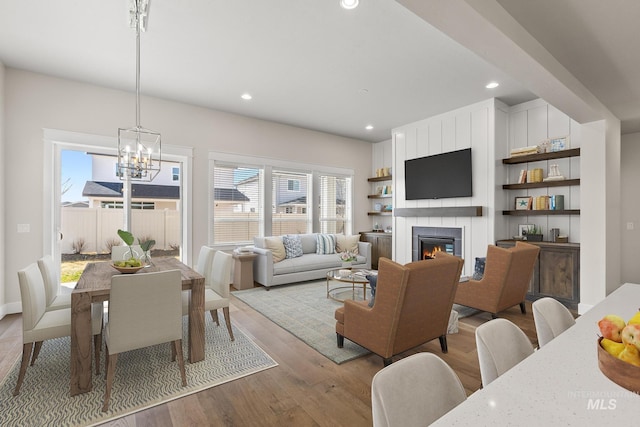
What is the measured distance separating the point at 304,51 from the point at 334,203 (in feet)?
13.5

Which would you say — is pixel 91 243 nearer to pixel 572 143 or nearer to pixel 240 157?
pixel 240 157

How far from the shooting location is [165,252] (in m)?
5.02

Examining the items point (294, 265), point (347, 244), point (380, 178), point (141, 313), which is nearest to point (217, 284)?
point (141, 313)

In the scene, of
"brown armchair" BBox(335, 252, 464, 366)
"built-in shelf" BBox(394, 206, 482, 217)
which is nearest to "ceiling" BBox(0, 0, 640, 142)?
"built-in shelf" BBox(394, 206, 482, 217)

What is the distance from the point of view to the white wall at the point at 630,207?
5324 mm

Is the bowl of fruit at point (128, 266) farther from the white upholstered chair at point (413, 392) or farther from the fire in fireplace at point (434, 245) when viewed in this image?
the fire in fireplace at point (434, 245)

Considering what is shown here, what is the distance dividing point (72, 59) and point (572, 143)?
6.65 m

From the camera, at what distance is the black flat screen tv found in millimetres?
5109

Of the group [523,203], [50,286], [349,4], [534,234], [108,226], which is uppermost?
[349,4]

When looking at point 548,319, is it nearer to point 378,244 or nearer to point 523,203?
point 523,203

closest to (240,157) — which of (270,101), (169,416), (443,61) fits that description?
(270,101)

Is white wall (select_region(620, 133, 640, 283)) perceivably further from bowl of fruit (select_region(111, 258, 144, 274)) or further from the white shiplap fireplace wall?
bowl of fruit (select_region(111, 258, 144, 274))

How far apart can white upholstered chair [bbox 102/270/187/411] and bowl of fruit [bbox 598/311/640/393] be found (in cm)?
224

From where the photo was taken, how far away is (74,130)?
4.10m
